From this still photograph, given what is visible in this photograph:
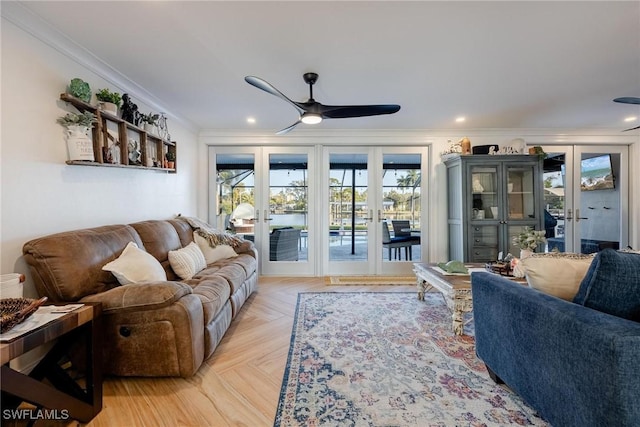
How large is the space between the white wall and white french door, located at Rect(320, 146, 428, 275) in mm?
2938

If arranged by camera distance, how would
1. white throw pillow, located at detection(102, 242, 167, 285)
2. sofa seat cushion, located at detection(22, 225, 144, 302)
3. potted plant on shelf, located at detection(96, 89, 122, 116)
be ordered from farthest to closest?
potted plant on shelf, located at detection(96, 89, 122, 116)
white throw pillow, located at detection(102, 242, 167, 285)
sofa seat cushion, located at detection(22, 225, 144, 302)

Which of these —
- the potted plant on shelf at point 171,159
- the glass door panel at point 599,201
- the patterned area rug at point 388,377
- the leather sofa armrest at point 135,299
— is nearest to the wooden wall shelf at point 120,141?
the potted plant on shelf at point 171,159

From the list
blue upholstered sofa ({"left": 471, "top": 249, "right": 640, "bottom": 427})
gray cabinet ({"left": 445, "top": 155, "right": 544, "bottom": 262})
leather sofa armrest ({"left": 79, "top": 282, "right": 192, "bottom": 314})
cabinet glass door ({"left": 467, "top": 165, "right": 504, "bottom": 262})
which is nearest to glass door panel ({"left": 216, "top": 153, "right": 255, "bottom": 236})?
leather sofa armrest ({"left": 79, "top": 282, "right": 192, "bottom": 314})

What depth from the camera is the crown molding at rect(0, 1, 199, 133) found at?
5.44ft

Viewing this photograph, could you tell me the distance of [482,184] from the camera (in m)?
4.02

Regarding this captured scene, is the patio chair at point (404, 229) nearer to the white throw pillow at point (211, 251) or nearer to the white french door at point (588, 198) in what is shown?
the white french door at point (588, 198)

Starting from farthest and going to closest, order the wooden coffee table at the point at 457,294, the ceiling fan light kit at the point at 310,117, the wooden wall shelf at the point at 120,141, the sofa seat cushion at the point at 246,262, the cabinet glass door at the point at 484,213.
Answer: the cabinet glass door at the point at 484,213, the sofa seat cushion at the point at 246,262, the ceiling fan light kit at the point at 310,117, the wooden coffee table at the point at 457,294, the wooden wall shelf at the point at 120,141

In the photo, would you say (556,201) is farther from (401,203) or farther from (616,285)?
(616,285)

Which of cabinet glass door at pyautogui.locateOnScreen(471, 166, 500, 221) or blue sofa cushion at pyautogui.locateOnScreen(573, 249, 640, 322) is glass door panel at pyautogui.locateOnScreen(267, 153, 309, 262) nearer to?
cabinet glass door at pyautogui.locateOnScreen(471, 166, 500, 221)

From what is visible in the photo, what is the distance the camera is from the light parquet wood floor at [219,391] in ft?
4.85

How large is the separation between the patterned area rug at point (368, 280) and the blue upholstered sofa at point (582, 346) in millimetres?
2466

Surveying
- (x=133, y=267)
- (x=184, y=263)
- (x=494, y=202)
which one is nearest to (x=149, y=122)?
(x=184, y=263)

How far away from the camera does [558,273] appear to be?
4.72ft

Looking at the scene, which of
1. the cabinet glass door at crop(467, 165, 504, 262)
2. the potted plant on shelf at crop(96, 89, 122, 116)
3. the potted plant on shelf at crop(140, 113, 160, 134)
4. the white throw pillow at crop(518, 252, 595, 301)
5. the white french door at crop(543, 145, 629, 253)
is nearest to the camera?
the white throw pillow at crop(518, 252, 595, 301)
